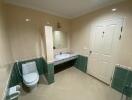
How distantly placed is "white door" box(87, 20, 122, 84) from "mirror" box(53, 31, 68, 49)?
1315mm

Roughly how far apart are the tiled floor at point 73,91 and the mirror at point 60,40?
1.47 m

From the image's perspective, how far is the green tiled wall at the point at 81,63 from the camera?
10.2ft

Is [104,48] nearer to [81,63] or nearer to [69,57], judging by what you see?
[81,63]

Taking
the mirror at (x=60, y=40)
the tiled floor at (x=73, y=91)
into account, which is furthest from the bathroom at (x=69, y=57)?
the mirror at (x=60, y=40)

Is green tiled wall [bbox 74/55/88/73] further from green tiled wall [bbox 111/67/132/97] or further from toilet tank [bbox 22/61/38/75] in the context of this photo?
toilet tank [bbox 22/61/38/75]

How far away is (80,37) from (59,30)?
98 cm

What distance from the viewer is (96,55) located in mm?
2656

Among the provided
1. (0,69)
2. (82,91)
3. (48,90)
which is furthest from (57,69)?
(0,69)

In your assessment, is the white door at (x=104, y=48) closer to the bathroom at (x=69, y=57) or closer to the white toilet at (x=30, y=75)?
the bathroom at (x=69, y=57)

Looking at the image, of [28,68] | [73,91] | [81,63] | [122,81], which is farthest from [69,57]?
[122,81]

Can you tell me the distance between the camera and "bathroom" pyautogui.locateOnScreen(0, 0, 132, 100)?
191 cm

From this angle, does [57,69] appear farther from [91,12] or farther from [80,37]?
[91,12]

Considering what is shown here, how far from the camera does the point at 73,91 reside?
2.12 m

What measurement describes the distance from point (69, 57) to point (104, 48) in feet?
4.42
